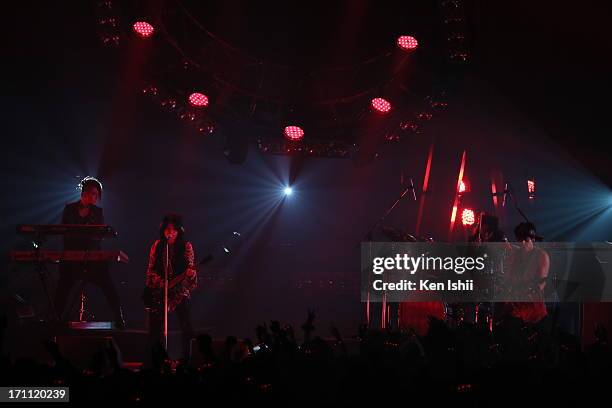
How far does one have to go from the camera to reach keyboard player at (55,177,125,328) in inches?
298

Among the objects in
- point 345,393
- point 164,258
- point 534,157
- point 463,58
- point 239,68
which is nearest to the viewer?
point 345,393

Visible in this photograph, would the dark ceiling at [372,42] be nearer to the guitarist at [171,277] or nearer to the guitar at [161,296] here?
the guitarist at [171,277]

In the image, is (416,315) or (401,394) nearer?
(401,394)

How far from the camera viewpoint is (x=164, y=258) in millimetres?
7195

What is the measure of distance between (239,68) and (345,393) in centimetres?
790

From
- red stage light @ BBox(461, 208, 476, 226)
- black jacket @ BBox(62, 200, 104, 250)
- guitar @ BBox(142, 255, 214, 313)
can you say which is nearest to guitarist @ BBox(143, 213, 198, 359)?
guitar @ BBox(142, 255, 214, 313)

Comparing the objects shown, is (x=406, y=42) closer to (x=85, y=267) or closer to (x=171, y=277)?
(x=171, y=277)

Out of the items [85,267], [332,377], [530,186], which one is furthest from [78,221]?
[332,377]

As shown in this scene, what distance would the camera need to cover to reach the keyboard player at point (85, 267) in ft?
24.8

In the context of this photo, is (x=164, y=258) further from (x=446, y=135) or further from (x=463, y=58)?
(x=446, y=135)

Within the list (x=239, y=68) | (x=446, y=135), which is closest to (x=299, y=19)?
(x=239, y=68)

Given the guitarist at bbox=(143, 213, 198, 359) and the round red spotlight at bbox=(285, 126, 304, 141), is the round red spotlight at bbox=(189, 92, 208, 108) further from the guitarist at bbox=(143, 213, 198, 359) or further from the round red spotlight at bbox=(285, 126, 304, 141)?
the guitarist at bbox=(143, 213, 198, 359)

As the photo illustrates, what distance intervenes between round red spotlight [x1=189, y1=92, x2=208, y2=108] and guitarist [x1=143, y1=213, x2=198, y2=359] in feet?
6.68

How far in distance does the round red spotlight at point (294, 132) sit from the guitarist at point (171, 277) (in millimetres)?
2536
